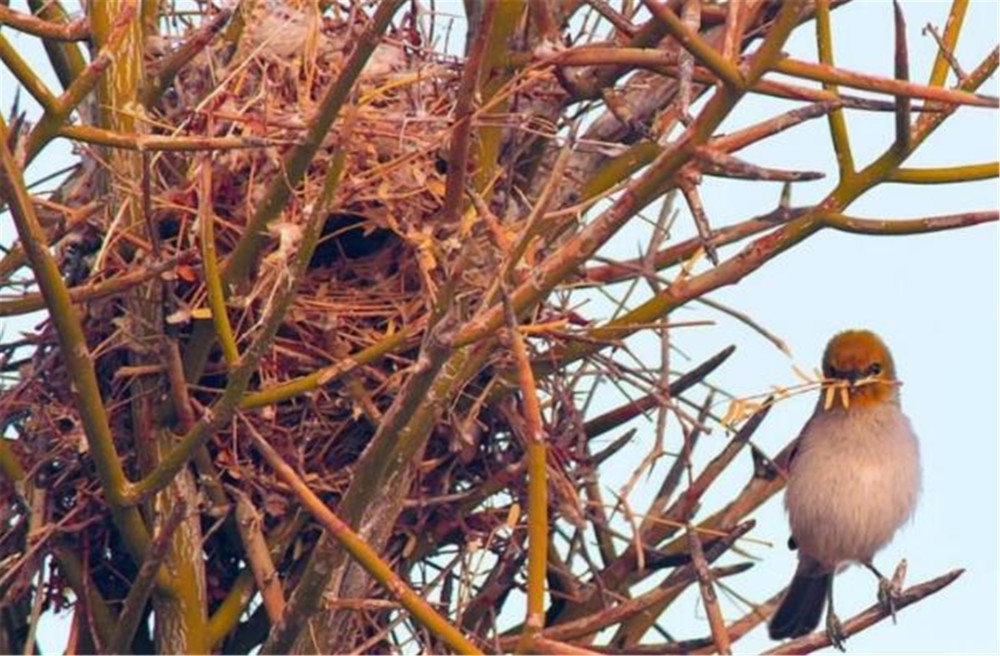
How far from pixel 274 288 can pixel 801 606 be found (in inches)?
86.5

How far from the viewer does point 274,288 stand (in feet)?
12.8

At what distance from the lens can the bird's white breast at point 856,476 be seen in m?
5.35

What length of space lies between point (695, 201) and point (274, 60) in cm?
139

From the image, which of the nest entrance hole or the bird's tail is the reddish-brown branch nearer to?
the nest entrance hole

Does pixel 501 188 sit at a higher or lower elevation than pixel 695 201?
higher

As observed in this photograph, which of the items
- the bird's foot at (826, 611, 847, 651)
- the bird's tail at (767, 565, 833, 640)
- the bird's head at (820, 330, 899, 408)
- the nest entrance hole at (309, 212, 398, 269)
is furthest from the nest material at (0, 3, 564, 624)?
the bird's tail at (767, 565, 833, 640)

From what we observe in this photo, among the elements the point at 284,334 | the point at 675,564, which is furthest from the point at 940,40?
the point at 284,334

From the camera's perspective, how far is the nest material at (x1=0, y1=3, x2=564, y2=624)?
4.11 metres

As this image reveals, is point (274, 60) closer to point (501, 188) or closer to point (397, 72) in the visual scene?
point (397, 72)

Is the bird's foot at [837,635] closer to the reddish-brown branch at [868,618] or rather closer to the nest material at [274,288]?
the reddish-brown branch at [868,618]

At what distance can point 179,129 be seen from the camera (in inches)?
156

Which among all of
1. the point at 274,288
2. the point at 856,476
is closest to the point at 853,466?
the point at 856,476

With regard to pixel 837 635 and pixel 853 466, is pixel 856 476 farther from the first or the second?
pixel 837 635

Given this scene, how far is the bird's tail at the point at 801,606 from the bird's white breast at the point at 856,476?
0.21m
